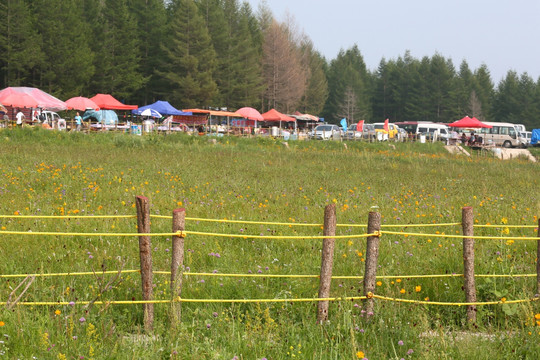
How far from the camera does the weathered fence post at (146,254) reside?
177 inches

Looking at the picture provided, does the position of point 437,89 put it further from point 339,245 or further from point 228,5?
point 339,245

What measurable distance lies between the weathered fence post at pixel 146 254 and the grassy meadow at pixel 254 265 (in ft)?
0.42

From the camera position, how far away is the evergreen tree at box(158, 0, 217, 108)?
5300cm

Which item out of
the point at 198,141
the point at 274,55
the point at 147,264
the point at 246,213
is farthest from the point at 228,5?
the point at 147,264

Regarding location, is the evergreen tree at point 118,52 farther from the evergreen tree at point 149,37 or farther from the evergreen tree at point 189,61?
the evergreen tree at point 149,37

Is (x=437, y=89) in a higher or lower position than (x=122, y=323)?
higher

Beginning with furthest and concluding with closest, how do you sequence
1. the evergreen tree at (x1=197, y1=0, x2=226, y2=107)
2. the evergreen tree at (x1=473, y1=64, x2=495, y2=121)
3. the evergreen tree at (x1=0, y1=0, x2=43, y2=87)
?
the evergreen tree at (x1=473, y1=64, x2=495, y2=121) < the evergreen tree at (x1=197, y1=0, x2=226, y2=107) < the evergreen tree at (x1=0, y1=0, x2=43, y2=87)

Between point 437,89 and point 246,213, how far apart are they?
78060 millimetres

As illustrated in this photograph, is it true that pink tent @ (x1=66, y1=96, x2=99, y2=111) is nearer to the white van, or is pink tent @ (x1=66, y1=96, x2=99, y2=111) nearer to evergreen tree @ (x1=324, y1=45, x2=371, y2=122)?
the white van

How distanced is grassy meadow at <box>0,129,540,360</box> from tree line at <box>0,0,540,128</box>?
111 ft

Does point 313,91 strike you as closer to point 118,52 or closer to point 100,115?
point 118,52

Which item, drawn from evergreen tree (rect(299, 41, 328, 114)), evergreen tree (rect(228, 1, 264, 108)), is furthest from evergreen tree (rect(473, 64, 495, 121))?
evergreen tree (rect(228, 1, 264, 108))

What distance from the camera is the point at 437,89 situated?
81500mm

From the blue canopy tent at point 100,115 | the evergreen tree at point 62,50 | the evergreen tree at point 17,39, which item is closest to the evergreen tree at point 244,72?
the evergreen tree at point 62,50
